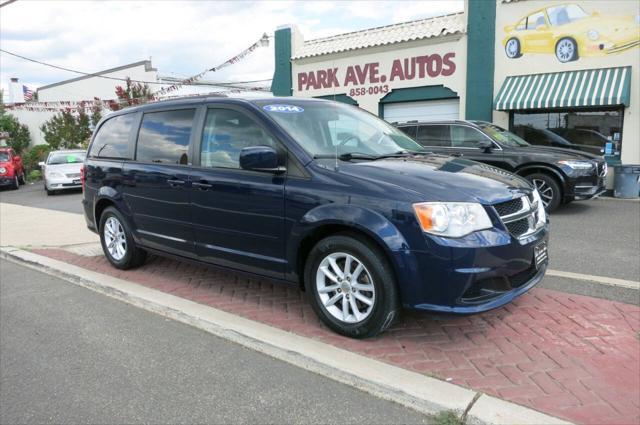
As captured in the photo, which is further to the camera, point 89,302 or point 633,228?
point 633,228

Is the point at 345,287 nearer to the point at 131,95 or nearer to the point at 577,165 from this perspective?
the point at 577,165

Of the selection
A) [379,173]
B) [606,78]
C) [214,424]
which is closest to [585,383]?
[379,173]

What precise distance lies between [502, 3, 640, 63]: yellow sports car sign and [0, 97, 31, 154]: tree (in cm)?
3298

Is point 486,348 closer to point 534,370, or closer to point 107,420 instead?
point 534,370

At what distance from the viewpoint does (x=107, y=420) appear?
3008mm

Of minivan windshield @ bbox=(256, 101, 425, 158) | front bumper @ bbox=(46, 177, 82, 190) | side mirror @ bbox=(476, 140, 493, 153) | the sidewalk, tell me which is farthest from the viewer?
front bumper @ bbox=(46, 177, 82, 190)

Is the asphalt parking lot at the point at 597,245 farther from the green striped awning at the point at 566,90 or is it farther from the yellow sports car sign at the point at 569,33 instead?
the yellow sports car sign at the point at 569,33

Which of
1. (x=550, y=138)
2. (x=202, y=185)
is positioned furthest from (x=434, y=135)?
(x=202, y=185)

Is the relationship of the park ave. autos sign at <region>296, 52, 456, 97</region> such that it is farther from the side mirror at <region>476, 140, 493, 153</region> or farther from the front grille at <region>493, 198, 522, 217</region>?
the front grille at <region>493, 198, 522, 217</region>

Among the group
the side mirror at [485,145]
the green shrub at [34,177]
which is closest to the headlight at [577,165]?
the side mirror at [485,145]

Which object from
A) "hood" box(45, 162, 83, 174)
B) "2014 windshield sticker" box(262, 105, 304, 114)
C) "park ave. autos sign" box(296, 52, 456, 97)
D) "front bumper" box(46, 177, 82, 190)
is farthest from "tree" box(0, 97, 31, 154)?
"2014 windshield sticker" box(262, 105, 304, 114)

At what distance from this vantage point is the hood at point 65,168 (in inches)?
675

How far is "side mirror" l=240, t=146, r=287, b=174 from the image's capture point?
153 inches

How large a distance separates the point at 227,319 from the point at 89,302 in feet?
5.63
